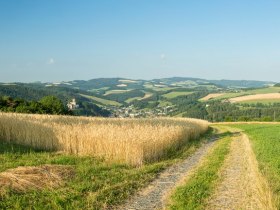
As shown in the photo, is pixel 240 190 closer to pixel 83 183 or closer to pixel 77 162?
pixel 83 183

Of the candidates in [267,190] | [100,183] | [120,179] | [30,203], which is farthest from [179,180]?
[30,203]

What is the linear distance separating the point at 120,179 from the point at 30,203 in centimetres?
401

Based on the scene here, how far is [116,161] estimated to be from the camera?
16.8 meters

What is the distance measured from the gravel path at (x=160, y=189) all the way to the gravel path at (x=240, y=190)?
1.53 metres

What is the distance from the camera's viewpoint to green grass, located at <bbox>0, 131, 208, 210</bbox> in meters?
10.0

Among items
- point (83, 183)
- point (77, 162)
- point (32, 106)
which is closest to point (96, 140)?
point (77, 162)

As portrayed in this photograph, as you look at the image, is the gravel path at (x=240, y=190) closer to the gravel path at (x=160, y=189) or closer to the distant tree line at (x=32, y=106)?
the gravel path at (x=160, y=189)

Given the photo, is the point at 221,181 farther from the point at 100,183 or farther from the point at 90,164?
the point at 90,164

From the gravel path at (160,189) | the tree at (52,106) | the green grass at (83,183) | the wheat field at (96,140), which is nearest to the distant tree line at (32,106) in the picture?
the tree at (52,106)

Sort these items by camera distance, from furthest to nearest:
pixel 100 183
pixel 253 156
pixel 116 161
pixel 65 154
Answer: pixel 253 156
pixel 65 154
pixel 116 161
pixel 100 183

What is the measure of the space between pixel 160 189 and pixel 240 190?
2671 mm

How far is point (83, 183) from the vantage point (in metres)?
12.1

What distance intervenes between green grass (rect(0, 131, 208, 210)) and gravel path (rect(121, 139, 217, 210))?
1.13 feet

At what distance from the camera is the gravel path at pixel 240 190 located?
33.6 feet
